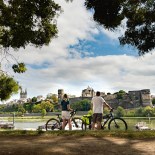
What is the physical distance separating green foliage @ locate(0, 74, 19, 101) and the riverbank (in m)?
4.88

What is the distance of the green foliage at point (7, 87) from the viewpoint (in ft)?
53.8

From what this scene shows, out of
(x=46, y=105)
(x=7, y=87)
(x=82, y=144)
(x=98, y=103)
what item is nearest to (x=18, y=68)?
(x=7, y=87)

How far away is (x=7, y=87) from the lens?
16.5 metres

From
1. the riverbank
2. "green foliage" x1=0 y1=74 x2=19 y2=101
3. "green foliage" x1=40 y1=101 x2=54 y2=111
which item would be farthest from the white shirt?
"green foliage" x1=40 y1=101 x2=54 y2=111

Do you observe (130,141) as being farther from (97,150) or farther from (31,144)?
(31,144)

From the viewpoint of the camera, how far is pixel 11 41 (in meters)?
14.8

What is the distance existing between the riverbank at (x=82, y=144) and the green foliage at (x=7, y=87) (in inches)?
192

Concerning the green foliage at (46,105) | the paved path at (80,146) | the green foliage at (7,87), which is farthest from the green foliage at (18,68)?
the green foliage at (46,105)

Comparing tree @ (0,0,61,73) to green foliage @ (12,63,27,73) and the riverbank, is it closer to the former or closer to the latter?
green foliage @ (12,63,27,73)

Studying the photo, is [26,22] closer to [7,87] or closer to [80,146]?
[7,87]

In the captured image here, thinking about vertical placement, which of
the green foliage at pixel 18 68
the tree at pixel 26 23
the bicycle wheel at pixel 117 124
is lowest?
the bicycle wheel at pixel 117 124

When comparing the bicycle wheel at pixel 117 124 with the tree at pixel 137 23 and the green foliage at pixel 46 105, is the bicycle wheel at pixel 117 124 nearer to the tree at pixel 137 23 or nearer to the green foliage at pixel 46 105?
the tree at pixel 137 23

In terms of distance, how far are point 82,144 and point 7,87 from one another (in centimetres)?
798

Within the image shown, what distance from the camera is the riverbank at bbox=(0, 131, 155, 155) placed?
8.41 meters
